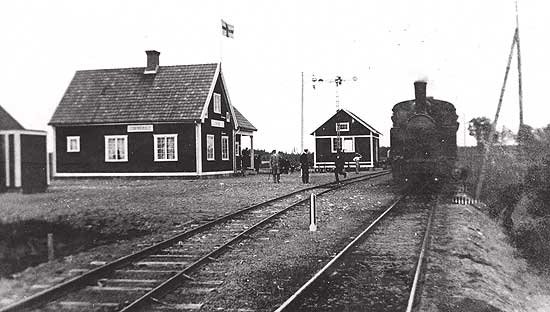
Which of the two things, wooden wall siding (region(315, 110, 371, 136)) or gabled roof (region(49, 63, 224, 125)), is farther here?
wooden wall siding (region(315, 110, 371, 136))

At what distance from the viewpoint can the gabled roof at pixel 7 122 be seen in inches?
155

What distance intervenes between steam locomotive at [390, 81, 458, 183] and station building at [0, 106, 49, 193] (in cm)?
1538

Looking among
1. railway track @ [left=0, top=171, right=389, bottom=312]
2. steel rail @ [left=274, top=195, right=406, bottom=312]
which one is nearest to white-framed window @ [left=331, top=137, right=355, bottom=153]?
steel rail @ [left=274, top=195, right=406, bottom=312]

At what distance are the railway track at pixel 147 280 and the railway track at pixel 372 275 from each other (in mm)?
1417

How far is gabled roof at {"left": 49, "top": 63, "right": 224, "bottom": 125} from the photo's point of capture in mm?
21484

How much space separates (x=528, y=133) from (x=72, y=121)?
49.0ft

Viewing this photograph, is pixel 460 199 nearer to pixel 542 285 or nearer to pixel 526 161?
pixel 526 161

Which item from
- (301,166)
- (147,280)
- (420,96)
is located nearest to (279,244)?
(147,280)

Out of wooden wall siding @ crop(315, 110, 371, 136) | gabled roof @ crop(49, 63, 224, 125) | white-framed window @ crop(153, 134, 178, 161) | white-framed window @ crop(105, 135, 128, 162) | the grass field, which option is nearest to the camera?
the grass field

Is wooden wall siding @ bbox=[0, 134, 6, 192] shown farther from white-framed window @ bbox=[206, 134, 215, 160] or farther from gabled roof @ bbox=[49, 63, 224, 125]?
white-framed window @ bbox=[206, 134, 215, 160]

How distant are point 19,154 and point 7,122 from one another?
0.70 meters

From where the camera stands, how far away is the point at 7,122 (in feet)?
13.0

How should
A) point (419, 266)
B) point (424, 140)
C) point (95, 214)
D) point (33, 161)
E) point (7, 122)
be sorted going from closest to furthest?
point (7, 122), point (33, 161), point (419, 266), point (95, 214), point (424, 140)

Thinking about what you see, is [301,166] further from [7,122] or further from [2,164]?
[7,122]
